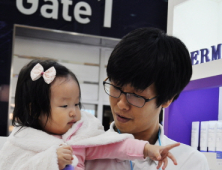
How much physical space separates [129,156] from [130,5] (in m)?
3.32

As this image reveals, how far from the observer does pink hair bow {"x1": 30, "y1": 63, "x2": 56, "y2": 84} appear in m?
1.39

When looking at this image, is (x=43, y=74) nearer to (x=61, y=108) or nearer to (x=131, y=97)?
(x=61, y=108)

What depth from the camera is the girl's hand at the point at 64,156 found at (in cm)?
110

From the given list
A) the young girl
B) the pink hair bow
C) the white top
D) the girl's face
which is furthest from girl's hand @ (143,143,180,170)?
the pink hair bow

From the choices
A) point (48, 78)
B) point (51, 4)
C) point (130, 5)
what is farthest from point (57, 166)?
point (130, 5)

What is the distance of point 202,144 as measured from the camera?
238 cm

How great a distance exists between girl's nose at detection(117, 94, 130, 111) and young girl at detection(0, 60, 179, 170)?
0.35 ft

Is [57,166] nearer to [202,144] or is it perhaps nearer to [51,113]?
[51,113]

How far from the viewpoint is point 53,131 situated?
137 cm

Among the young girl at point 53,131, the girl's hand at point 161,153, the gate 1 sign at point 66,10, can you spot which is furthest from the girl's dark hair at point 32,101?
the gate 1 sign at point 66,10

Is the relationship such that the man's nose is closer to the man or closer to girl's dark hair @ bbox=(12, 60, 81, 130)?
the man

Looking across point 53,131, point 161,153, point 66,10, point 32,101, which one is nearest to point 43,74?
point 32,101

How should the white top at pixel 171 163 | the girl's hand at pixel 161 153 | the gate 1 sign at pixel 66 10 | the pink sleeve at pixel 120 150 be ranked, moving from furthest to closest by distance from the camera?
the gate 1 sign at pixel 66 10
the white top at pixel 171 163
the pink sleeve at pixel 120 150
the girl's hand at pixel 161 153

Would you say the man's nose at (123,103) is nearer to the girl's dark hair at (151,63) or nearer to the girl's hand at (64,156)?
the girl's dark hair at (151,63)
